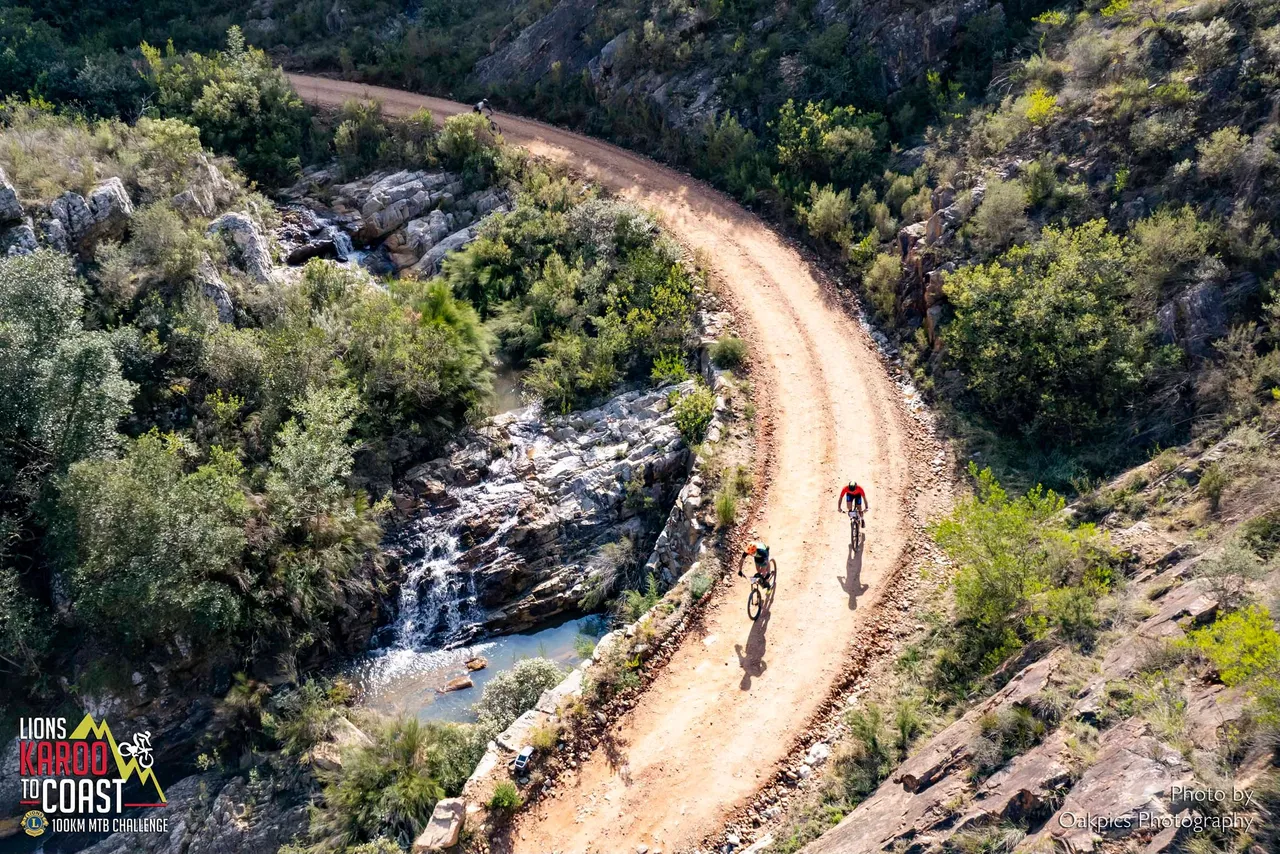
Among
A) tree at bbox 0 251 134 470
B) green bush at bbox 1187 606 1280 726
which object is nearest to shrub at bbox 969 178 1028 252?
green bush at bbox 1187 606 1280 726


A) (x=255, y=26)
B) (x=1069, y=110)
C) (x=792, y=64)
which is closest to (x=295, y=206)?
(x=255, y=26)

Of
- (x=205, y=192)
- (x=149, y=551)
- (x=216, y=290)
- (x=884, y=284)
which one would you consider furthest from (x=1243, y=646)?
(x=205, y=192)

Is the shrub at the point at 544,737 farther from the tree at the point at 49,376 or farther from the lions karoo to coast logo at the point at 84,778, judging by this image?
the tree at the point at 49,376

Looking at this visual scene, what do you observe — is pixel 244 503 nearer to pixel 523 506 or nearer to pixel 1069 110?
pixel 523 506

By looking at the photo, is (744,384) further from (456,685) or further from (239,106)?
(239,106)

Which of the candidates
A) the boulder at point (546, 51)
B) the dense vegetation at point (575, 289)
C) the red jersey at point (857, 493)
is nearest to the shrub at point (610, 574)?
the dense vegetation at point (575, 289)

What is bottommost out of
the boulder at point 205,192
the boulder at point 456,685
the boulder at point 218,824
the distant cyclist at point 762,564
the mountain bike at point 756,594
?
the boulder at point 218,824
